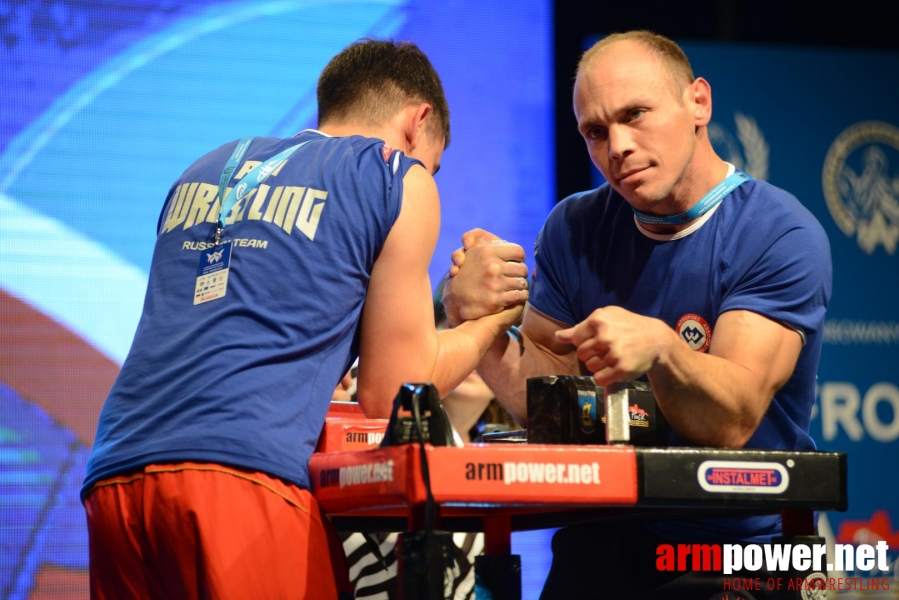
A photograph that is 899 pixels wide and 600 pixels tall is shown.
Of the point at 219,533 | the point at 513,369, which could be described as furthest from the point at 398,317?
the point at 513,369

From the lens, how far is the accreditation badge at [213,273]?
1.81m

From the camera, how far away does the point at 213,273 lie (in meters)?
1.83

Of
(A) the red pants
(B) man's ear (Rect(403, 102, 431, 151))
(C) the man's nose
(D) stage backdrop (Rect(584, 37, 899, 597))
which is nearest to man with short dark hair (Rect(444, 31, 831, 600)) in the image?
A: (C) the man's nose

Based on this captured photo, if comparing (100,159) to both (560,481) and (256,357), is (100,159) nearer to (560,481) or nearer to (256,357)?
(256,357)

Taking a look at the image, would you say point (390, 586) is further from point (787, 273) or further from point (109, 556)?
point (787, 273)

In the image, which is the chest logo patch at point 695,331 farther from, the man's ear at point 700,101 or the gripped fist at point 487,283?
the man's ear at point 700,101

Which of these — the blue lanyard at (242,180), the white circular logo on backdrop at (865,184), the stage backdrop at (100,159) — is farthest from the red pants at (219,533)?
the white circular logo on backdrop at (865,184)

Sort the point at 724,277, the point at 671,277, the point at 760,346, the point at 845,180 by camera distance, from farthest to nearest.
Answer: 1. the point at 845,180
2. the point at 671,277
3. the point at 724,277
4. the point at 760,346

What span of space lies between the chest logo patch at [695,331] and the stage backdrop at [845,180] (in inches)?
94.3

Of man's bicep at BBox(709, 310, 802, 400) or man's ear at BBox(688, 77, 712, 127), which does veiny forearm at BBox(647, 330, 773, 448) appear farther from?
man's ear at BBox(688, 77, 712, 127)

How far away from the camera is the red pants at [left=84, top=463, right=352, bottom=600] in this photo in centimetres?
162

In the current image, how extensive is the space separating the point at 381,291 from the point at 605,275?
2.48 feet

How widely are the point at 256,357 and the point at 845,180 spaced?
13.0 feet

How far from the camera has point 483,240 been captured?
243 cm
